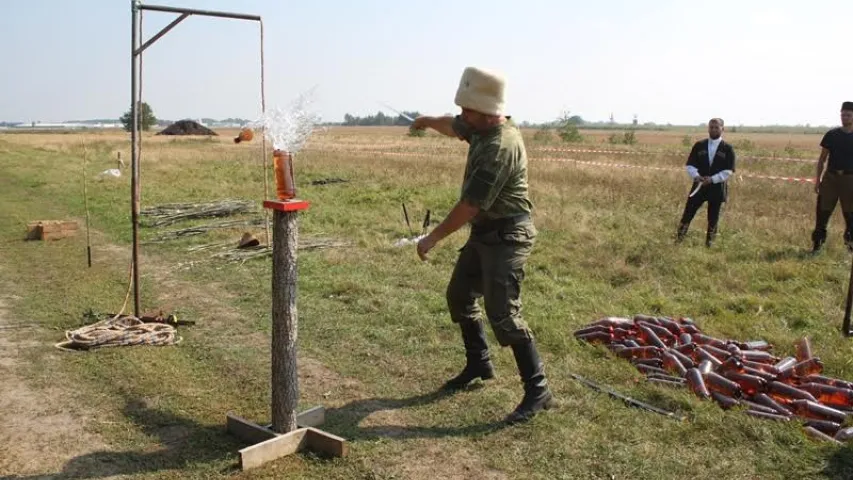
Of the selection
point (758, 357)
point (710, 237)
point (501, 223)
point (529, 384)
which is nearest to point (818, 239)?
point (710, 237)

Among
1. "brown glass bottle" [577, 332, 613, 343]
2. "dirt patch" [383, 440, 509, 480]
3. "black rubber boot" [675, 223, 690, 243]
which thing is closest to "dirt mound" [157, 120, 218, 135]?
"black rubber boot" [675, 223, 690, 243]

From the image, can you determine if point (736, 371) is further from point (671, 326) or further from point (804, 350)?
point (671, 326)

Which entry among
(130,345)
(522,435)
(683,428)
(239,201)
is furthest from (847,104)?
(239,201)

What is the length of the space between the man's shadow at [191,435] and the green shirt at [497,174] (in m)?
1.29

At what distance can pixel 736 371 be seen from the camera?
503 cm

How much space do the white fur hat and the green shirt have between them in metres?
0.13

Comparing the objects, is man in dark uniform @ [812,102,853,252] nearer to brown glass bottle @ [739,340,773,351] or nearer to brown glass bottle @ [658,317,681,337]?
brown glass bottle @ [739,340,773,351]

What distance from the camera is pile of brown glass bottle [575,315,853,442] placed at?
4.55 metres

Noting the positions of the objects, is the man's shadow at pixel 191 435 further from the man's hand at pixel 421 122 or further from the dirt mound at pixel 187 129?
the dirt mound at pixel 187 129

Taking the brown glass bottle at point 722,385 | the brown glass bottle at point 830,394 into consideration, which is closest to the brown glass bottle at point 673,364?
the brown glass bottle at point 722,385

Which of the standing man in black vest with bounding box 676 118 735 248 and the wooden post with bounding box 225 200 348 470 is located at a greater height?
the standing man in black vest with bounding box 676 118 735 248

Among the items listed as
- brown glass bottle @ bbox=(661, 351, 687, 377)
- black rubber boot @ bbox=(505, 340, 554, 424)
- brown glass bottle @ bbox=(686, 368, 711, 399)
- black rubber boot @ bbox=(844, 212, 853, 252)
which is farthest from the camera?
black rubber boot @ bbox=(844, 212, 853, 252)

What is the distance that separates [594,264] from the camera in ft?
29.5

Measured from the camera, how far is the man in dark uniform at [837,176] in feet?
30.2
